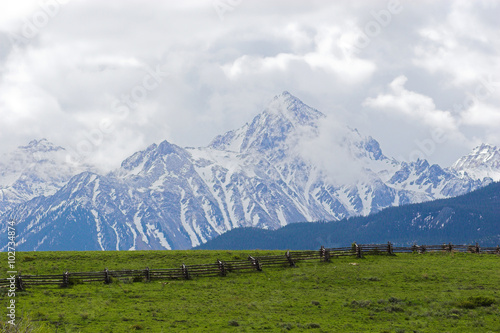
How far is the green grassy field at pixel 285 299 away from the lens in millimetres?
46781

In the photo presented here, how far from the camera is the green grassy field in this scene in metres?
46.8

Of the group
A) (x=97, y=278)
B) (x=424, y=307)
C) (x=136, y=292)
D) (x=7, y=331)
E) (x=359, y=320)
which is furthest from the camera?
(x=97, y=278)

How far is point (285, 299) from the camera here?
55.6 meters

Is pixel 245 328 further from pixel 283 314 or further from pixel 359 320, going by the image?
pixel 359 320

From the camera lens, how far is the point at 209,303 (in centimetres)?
5416

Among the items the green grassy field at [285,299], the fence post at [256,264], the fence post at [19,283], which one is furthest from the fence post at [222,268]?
the fence post at [19,283]

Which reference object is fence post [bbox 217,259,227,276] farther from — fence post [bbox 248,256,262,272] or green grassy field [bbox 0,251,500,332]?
fence post [bbox 248,256,262,272]

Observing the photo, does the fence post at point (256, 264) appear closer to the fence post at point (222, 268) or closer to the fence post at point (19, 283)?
the fence post at point (222, 268)

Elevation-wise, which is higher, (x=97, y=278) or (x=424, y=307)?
(x=97, y=278)

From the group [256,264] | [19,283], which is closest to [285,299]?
[256,264]

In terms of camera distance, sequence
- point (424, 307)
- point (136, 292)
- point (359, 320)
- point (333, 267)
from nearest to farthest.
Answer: point (359, 320) < point (424, 307) < point (136, 292) < point (333, 267)

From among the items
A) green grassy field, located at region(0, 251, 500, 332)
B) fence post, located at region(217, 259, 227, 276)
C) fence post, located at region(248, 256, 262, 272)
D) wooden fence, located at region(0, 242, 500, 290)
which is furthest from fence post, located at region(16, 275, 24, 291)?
fence post, located at region(248, 256, 262, 272)

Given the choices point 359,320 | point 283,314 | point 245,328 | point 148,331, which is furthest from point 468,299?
point 148,331

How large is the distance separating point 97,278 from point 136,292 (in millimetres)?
7025
